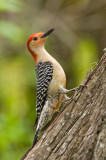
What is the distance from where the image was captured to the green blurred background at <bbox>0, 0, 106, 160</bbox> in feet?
26.5

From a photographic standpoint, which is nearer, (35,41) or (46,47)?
(35,41)

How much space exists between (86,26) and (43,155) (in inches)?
222

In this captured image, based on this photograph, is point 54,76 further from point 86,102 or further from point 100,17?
point 100,17

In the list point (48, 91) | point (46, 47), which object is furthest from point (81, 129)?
point (46, 47)

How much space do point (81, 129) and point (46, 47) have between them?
15.6 feet

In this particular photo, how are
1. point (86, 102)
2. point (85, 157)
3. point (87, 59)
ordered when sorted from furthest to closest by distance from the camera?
point (87, 59), point (86, 102), point (85, 157)

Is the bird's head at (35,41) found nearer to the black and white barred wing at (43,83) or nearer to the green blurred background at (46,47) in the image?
the black and white barred wing at (43,83)

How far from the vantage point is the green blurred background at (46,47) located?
8.09 metres

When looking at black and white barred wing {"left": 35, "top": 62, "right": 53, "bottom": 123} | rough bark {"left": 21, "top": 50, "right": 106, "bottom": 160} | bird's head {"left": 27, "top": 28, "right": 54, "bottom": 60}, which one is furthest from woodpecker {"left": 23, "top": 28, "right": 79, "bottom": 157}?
rough bark {"left": 21, "top": 50, "right": 106, "bottom": 160}

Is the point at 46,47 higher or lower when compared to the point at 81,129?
higher

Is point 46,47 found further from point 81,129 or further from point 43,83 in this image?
point 81,129

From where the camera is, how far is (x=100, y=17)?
988 cm

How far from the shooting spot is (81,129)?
4672 millimetres

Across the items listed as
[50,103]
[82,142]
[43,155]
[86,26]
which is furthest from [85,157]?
[86,26]
